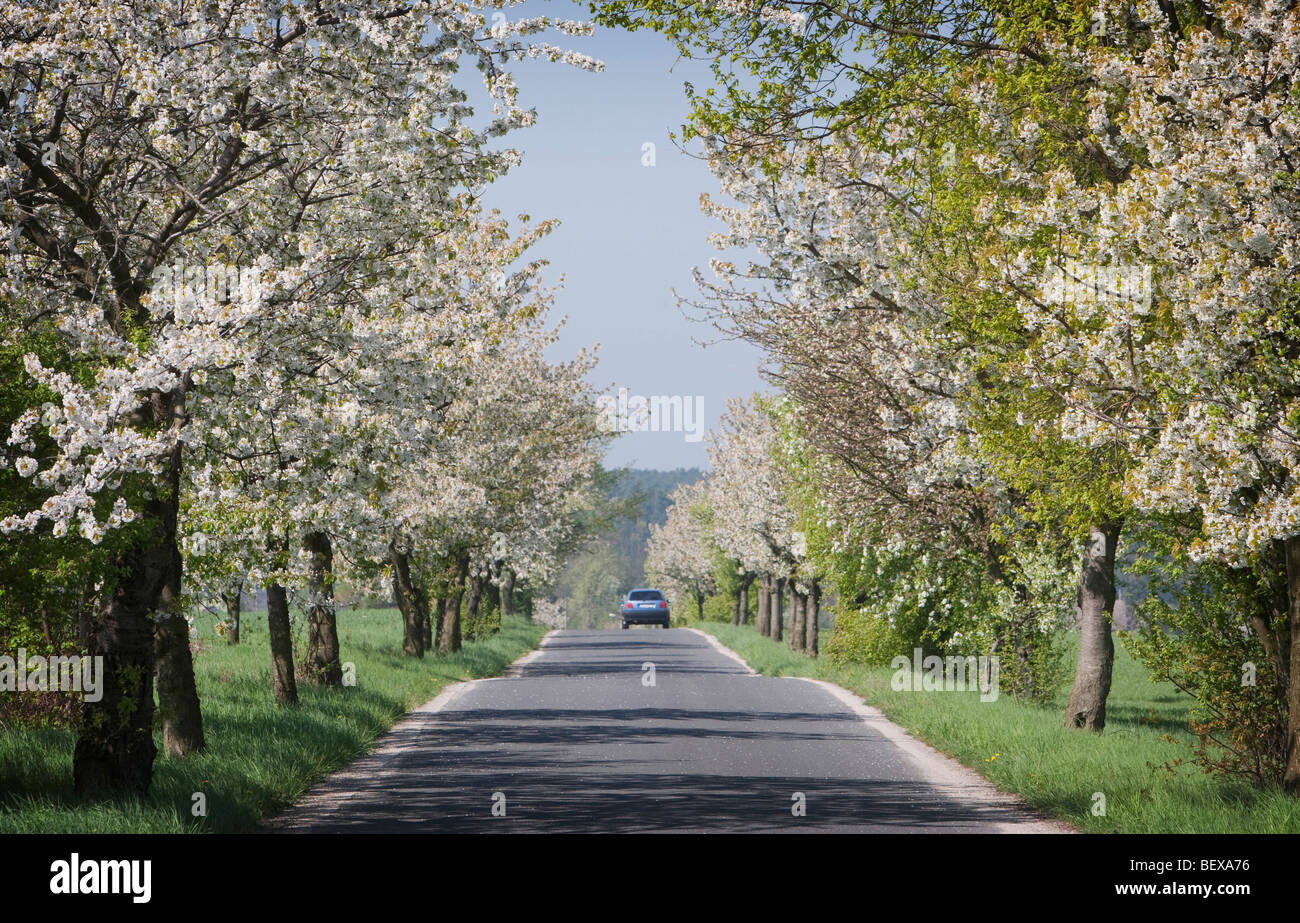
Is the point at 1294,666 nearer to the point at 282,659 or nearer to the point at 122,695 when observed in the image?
the point at 122,695

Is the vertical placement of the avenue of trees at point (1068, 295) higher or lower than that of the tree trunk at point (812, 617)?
higher

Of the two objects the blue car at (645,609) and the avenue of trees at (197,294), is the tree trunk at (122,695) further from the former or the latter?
the blue car at (645,609)

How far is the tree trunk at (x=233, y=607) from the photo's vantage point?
14830 millimetres

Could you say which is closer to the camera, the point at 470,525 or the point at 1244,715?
the point at 1244,715

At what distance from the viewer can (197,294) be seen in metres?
10.4

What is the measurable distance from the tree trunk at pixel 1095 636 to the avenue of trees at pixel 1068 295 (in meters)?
0.04

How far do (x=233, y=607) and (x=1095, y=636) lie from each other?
15.9 m

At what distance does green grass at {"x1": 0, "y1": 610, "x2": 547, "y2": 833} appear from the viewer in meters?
9.06

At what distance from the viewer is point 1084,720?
1670 cm

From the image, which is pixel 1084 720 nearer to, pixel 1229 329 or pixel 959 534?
pixel 959 534

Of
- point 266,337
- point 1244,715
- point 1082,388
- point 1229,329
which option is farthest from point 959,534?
point 266,337

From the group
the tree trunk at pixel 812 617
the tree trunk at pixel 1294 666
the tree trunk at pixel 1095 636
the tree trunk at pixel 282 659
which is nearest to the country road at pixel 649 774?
the tree trunk at pixel 282 659

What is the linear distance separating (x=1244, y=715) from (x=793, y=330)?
10152 mm
